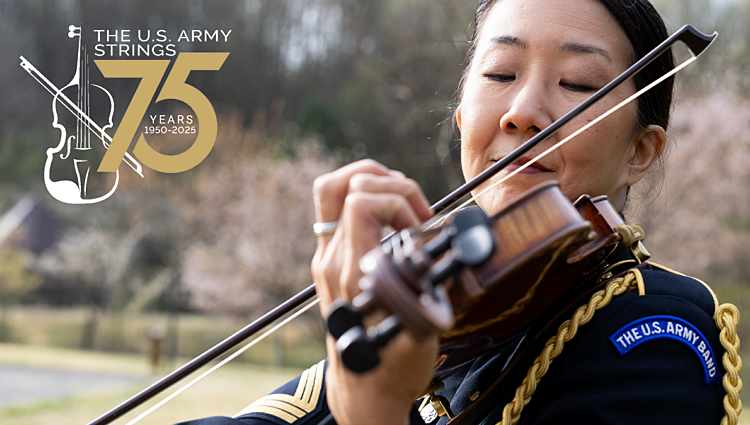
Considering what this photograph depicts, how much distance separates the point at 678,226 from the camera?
37.9 ft

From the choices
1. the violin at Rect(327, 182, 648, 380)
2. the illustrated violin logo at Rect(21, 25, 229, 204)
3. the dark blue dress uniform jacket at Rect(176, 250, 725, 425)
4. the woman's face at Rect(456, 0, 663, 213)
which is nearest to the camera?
the violin at Rect(327, 182, 648, 380)

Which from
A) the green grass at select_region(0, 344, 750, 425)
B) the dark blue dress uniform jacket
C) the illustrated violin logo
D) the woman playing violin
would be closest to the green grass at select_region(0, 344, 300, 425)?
the green grass at select_region(0, 344, 750, 425)

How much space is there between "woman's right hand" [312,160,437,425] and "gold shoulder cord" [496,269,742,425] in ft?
1.08

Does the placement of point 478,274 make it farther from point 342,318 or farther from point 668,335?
point 668,335

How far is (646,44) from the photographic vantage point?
1.34 m

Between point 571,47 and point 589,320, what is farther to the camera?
point 571,47

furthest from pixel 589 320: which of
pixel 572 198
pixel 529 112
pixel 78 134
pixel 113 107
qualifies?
pixel 78 134

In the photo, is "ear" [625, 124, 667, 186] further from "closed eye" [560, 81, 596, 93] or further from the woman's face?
"closed eye" [560, 81, 596, 93]

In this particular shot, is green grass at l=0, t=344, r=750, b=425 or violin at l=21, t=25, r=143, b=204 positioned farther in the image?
green grass at l=0, t=344, r=750, b=425

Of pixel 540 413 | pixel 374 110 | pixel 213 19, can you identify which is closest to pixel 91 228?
pixel 213 19

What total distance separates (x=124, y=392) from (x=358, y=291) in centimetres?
1084

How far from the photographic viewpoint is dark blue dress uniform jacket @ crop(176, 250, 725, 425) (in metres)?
0.92

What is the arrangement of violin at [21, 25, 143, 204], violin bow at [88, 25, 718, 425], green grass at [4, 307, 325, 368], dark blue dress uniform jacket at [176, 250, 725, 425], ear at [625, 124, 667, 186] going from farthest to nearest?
1. green grass at [4, 307, 325, 368]
2. violin at [21, 25, 143, 204]
3. ear at [625, 124, 667, 186]
4. violin bow at [88, 25, 718, 425]
5. dark blue dress uniform jacket at [176, 250, 725, 425]

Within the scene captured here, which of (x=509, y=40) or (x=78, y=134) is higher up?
(x=78, y=134)
